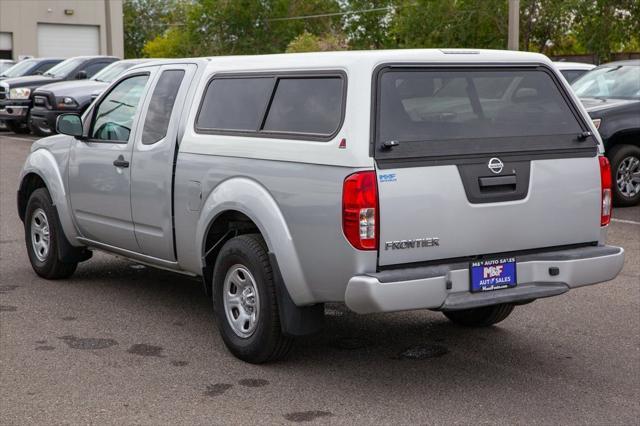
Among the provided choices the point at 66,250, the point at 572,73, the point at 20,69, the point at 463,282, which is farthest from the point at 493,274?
the point at 20,69

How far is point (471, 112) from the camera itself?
19.4ft

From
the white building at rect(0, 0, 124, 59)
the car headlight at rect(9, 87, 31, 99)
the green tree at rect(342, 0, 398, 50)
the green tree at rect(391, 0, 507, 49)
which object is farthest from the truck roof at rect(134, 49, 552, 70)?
the green tree at rect(342, 0, 398, 50)

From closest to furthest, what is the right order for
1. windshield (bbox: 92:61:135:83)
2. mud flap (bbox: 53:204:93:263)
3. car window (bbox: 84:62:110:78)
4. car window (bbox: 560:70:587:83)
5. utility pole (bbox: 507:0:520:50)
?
mud flap (bbox: 53:204:93:263), car window (bbox: 560:70:587:83), windshield (bbox: 92:61:135:83), utility pole (bbox: 507:0:520:50), car window (bbox: 84:62:110:78)

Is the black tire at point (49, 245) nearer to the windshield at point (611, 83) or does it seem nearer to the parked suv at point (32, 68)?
the windshield at point (611, 83)

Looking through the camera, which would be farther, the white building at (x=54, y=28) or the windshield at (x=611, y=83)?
the white building at (x=54, y=28)

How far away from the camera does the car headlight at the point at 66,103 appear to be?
819 inches

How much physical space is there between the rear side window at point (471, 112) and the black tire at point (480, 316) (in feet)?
4.62

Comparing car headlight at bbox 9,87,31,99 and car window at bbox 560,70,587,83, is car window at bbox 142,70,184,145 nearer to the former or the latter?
car window at bbox 560,70,587,83

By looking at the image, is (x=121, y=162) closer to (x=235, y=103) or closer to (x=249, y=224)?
(x=235, y=103)

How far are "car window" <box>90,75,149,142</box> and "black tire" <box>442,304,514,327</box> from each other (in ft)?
8.84

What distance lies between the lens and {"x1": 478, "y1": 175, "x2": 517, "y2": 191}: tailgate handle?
570 centimetres

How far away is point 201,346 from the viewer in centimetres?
664

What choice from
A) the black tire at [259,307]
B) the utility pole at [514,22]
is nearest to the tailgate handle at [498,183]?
the black tire at [259,307]

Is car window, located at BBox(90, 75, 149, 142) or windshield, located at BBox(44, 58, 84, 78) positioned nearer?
car window, located at BBox(90, 75, 149, 142)
